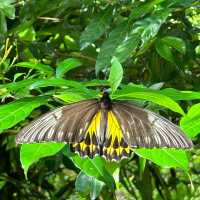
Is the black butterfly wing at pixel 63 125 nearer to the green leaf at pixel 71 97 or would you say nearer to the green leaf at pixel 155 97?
the green leaf at pixel 71 97

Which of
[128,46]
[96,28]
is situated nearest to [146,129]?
[128,46]

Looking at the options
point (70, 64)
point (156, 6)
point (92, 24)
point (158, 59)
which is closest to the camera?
point (70, 64)

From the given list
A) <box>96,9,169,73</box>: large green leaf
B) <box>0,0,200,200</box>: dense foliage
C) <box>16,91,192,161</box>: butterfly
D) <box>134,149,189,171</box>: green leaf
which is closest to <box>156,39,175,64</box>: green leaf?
Result: <box>0,0,200,200</box>: dense foliage

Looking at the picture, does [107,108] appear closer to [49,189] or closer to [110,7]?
[110,7]

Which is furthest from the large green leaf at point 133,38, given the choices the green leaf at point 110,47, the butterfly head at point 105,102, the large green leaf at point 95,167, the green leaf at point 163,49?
the large green leaf at point 95,167

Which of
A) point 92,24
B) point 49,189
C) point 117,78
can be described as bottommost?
point 49,189

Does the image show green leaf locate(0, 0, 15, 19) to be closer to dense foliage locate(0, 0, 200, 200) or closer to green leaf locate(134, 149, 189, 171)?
dense foliage locate(0, 0, 200, 200)

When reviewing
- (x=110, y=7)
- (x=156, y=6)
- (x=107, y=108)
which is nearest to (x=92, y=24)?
(x=110, y=7)

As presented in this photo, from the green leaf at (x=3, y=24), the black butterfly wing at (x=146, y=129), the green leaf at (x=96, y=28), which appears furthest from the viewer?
the green leaf at (x=3, y=24)
